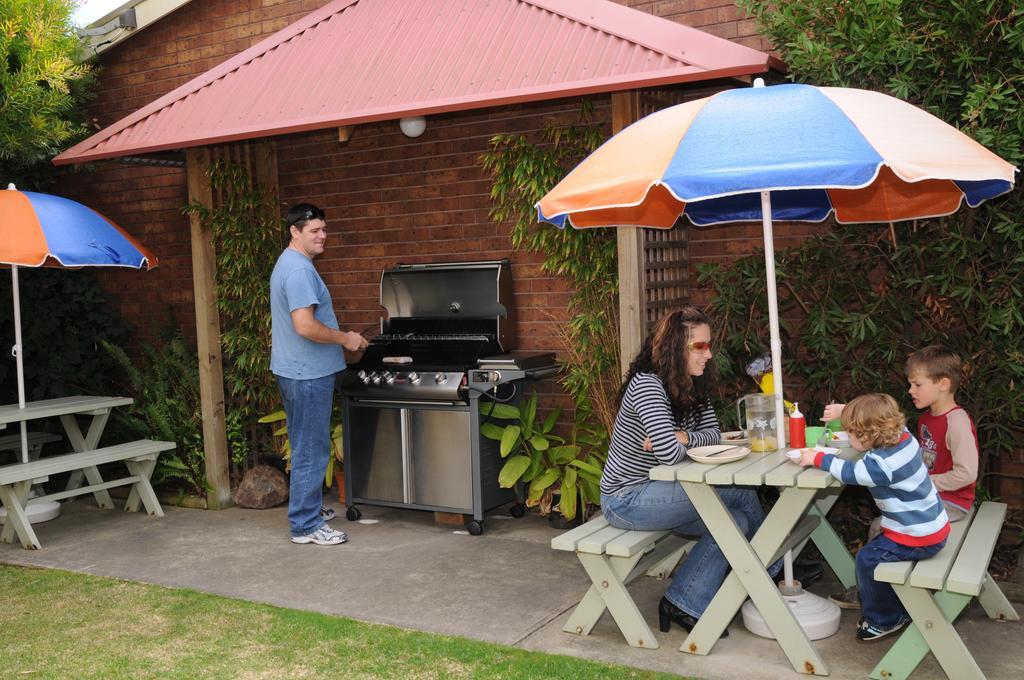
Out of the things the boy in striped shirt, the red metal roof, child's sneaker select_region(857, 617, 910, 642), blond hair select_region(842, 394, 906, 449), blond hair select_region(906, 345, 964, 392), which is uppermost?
the red metal roof

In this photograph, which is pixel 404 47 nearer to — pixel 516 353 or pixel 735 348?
pixel 516 353

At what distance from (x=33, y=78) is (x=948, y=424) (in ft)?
19.7

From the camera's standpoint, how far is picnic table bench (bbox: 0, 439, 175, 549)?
5.84m

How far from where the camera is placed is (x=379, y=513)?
6.31 m

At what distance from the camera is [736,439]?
4191 mm

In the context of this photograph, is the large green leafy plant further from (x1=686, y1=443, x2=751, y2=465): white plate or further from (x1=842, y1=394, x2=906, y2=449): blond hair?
(x1=842, y1=394, x2=906, y2=449): blond hair

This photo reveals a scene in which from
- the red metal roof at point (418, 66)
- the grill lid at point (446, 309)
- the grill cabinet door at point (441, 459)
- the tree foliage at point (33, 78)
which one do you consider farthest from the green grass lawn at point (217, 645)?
the tree foliage at point (33, 78)

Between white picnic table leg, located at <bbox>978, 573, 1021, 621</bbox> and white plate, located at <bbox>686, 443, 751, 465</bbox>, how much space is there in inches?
47.5

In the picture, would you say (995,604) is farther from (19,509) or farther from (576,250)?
(19,509)

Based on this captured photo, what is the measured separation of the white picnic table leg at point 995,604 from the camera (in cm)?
408

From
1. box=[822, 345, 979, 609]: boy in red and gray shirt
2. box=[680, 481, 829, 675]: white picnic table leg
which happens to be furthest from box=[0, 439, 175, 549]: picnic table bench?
box=[822, 345, 979, 609]: boy in red and gray shirt

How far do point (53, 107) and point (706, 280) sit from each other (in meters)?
4.79

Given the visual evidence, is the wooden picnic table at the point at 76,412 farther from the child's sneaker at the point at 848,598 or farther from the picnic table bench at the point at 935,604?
the picnic table bench at the point at 935,604

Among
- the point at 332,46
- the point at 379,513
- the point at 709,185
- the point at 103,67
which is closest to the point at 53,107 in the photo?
the point at 103,67
